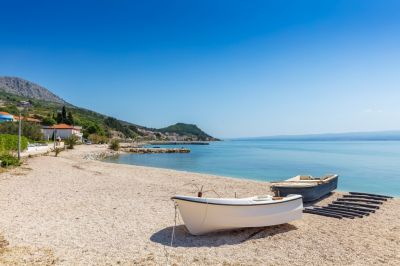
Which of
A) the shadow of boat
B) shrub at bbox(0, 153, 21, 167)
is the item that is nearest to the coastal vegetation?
shrub at bbox(0, 153, 21, 167)

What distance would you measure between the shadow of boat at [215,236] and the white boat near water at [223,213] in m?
0.24

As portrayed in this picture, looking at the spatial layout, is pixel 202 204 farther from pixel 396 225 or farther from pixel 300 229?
pixel 396 225

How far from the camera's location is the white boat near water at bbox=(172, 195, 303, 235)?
8391 millimetres

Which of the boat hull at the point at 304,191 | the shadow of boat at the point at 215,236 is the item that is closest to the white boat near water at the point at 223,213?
the shadow of boat at the point at 215,236

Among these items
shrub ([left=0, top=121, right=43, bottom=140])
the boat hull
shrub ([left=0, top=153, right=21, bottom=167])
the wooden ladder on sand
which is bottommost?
the wooden ladder on sand

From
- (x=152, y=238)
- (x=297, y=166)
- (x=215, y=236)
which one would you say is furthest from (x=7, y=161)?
(x=297, y=166)

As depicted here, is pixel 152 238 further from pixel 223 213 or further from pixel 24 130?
pixel 24 130

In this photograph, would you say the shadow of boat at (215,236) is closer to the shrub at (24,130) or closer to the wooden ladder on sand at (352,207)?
the wooden ladder on sand at (352,207)

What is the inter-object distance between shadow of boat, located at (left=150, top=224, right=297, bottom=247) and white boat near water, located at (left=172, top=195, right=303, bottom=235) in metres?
0.24

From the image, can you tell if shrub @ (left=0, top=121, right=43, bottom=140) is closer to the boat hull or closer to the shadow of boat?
A: the boat hull

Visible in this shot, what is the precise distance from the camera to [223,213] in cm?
848

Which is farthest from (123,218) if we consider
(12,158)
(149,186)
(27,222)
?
(12,158)

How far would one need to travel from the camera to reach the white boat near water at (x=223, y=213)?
27.5 feet

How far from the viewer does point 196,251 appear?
7.54 m
